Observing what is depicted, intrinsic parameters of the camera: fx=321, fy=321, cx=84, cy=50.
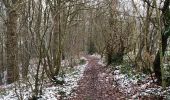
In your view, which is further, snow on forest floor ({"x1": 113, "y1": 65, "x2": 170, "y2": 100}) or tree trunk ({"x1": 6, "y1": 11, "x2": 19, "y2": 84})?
snow on forest floor ({"x1": 113, "y1": 65, "x2": 170, "y2": 100})

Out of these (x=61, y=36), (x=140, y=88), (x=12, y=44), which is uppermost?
(x=12, y=44)

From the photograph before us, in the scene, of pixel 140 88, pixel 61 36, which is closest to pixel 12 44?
pixel 140 88

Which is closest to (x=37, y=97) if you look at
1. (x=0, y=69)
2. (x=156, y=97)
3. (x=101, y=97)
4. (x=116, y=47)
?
(x=101, y=97)

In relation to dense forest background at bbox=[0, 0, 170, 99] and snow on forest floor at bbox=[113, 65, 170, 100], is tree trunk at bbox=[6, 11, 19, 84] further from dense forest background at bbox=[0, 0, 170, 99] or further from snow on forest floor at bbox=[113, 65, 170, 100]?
snow on forest floor at bbox=[113, 65, 170, 100]

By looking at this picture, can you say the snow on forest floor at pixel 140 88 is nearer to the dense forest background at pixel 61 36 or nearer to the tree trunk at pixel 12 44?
the dense forest background at pixel 61 36

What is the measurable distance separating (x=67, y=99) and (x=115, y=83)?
4031 millimetres

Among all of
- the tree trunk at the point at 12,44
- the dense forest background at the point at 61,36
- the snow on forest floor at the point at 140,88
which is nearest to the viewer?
the tree trunk at the point at 12,44

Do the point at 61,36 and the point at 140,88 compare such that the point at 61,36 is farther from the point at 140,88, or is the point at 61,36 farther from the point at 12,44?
the point at 140,88

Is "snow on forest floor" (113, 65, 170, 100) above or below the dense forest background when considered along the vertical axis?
below

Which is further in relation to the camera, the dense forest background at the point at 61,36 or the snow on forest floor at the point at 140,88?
the dense forest background at the point at 61,36

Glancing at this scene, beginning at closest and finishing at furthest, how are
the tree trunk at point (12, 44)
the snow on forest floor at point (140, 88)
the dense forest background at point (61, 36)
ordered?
the tree trunk at point (12, 44)
the snow on forest floor at point (140, 88)
the dense forest background at point (61, 36)

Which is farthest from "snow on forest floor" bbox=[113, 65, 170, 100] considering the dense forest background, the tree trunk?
the tree trunk

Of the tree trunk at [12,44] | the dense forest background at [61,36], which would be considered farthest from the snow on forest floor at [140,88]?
the tree trunk at [12,44]

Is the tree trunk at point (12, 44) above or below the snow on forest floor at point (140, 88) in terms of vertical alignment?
above
